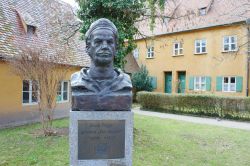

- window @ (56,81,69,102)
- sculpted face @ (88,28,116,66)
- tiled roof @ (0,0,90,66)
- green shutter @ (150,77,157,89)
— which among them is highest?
tiled roof @ (0,0,90,66)

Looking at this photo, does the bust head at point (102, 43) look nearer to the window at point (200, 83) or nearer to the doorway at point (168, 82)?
the window at point (200, 83)

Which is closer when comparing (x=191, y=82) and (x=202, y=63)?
(x=202, y=63)

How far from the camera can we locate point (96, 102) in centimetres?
478

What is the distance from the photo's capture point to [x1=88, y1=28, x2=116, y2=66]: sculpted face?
4680 mm

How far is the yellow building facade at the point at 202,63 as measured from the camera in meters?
22.1

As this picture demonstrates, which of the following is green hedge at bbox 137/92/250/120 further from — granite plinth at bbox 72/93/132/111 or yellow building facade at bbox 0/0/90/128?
granite plinth at bbox 72/93/132/111

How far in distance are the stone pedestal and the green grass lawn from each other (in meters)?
2.58

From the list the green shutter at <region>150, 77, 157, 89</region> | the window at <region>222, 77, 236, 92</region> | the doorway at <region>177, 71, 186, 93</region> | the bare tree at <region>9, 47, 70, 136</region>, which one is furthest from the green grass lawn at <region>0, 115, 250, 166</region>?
the green shutter at <region>150, 77, 157, 89</region>

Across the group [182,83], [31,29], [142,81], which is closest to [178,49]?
[182,83]

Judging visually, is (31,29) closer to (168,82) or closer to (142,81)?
(142,81)

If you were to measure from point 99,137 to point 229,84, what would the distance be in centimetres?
1998

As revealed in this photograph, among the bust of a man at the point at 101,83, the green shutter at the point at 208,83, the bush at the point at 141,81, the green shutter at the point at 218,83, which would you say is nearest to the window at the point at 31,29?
the bust of a man at the point at 101,83

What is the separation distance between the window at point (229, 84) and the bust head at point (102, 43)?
64.4 ft

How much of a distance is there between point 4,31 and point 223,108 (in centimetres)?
1279
